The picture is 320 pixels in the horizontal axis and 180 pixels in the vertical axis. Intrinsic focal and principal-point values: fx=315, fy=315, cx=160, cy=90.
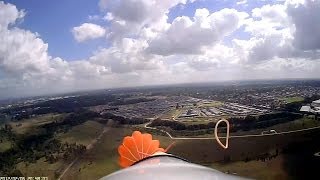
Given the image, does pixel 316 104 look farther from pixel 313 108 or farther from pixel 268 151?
pixel 268 151

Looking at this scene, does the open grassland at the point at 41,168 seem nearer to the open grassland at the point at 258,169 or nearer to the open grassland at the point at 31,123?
the open grassland at the point at 31,123

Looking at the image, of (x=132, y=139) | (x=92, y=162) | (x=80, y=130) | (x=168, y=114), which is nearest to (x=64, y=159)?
(x=92, y=162)

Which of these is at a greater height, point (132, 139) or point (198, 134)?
point (132, 139)

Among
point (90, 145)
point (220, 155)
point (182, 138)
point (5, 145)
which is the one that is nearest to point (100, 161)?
point (90, 145)

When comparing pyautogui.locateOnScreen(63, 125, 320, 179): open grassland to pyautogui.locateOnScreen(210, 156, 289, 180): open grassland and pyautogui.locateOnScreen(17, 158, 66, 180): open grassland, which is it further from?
pyautogui.locateOnScreen(17, 158, 66, 180): open grassland

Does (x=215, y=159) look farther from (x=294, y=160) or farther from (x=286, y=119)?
(x=286, y=119)

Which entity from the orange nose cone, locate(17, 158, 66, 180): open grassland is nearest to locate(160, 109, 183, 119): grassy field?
locate(17, 158, 66, 180): open grassland
